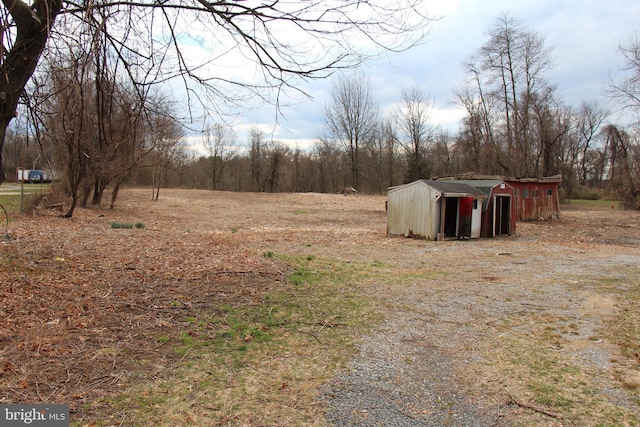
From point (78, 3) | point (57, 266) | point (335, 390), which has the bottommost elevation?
point (335, 390)

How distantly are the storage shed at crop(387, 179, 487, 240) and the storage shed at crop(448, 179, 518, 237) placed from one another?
53cm

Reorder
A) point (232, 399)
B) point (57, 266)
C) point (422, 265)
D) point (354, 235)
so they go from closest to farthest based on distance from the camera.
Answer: point (232, 399) < point (57, 266) < point (422, 265) < point (354, 235)

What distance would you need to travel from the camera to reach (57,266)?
21.6ft

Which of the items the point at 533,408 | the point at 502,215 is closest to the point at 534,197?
the point at 502,215

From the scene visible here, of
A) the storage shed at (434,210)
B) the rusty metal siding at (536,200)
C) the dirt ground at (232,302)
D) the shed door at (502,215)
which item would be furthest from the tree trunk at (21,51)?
the rusty metal siding at (536,200)

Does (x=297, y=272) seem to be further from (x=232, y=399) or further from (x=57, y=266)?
(x=232, y=399)

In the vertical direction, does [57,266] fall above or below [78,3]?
below

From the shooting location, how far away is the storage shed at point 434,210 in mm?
16297

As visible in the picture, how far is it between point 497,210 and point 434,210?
3837mm

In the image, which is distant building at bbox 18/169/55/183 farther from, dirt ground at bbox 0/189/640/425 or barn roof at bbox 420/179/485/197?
barn roof at bbox 420/179/485/197

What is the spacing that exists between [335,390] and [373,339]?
1.43m

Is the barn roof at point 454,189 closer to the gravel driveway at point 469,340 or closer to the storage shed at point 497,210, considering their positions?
the storage shed at point 497,210

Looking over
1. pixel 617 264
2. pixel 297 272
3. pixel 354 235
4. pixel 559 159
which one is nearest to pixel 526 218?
pixel 354 235

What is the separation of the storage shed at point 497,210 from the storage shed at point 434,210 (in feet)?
1.74
